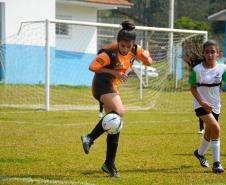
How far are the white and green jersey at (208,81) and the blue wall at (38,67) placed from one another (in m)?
13.7

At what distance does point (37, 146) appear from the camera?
10133 millimetres

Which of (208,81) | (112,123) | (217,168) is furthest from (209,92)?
(112,123)

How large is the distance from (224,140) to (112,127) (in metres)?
4.83

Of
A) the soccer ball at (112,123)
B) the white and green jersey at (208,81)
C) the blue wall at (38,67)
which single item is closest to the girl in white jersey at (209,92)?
the white and green jersey at (208,81)

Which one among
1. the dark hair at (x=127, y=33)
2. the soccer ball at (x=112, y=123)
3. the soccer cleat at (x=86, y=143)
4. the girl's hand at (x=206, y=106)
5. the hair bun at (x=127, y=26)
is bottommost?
the soccer cleat at (x=86, y=143)

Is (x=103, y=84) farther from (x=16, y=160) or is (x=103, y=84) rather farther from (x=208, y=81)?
(x=16, y=160)

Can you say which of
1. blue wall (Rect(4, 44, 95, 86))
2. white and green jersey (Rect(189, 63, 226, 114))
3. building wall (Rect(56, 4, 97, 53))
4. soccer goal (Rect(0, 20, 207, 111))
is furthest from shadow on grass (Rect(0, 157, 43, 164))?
building wall (Rect(56, 4, 97, 53))

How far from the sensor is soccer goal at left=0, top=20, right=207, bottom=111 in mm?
19344

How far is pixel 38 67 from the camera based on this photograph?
23.1 metres

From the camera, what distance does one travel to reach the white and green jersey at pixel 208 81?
8148mm

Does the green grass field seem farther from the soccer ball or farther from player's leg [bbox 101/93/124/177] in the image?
the soccer ball

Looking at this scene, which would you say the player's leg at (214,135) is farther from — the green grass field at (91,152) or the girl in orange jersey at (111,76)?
the girl in orange jersey at (111,76)

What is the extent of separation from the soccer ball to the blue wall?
Answer: 1423cm

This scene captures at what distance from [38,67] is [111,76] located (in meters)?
15.9
